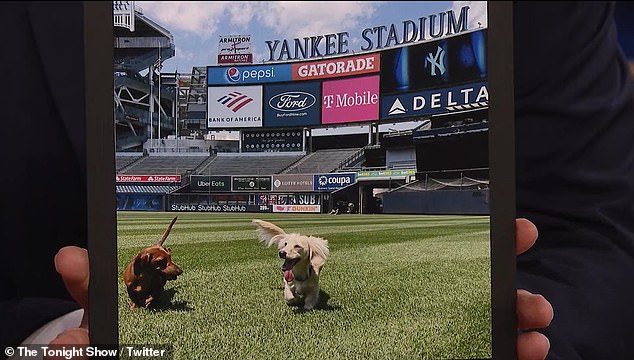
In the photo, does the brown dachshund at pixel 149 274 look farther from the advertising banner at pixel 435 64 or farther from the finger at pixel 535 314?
the finger at pixel 535 314

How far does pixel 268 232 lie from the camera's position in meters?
0.56

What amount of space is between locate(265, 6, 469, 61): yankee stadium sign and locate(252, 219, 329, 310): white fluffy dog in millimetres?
218

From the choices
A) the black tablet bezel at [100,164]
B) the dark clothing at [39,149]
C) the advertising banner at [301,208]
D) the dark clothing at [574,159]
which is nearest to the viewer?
the black tablet bezel at [100,164]

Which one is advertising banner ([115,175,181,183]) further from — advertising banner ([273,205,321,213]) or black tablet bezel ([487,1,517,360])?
black tablet bezel ([487,1,517,360])

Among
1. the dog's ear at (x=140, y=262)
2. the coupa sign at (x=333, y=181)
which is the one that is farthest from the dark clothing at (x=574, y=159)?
the dog's ear at (x=140, y=262)

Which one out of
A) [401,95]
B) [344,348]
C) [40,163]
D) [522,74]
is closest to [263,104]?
[401,95]

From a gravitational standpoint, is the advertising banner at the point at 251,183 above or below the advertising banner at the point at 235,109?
below

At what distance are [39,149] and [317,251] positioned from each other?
24.4 inches

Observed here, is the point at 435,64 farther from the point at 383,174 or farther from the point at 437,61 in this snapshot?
the point at 383,174

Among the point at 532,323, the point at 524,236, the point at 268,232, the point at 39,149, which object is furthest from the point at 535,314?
the point at 39,149

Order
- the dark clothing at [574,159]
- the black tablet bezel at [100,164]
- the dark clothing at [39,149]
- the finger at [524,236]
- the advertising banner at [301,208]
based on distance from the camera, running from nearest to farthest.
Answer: the black tablet bezel at [100,164] < the advertising banner at [301,208] < the finger at [524,236] < the dark clothing at [39,149] < the dark clothing at [574,159]

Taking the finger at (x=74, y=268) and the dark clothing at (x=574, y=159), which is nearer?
the finger at (x=74, y=268)

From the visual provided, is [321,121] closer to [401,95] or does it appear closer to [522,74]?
[401,95]

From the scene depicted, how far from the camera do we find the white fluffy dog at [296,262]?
1.85 feet
